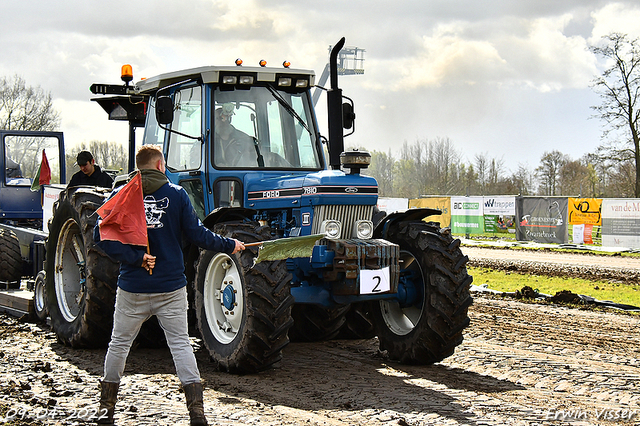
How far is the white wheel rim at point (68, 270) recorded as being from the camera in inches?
329

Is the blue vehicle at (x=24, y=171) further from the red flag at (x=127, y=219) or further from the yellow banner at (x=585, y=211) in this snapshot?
the yellow banner at (x=585, y=211)

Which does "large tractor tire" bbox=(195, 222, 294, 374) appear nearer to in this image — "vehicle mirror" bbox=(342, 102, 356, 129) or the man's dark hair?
"vehicle mirror" bbox=(342, 102, 356, 129)

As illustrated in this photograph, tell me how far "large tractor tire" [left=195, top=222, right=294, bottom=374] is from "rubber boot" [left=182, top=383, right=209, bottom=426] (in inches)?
56.4

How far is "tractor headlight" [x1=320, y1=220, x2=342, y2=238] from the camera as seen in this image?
23.1ft

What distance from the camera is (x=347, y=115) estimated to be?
818 centimetres

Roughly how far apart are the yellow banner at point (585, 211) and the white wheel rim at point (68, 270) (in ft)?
65.4

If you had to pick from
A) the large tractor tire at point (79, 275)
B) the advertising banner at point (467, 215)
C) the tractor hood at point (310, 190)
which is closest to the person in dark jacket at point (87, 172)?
the large tractor tire at point (79, 275)

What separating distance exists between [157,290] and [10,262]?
6622mm

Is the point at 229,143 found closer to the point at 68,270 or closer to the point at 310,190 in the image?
the point at 310,190

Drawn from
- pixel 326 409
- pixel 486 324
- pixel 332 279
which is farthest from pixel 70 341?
pixel 486 324

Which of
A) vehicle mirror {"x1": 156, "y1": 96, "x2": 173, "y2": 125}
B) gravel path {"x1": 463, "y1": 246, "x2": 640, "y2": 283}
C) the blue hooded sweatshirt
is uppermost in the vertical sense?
vehicle mirror {"x1": 156, "y1": 96, "x2": 173, "y2": 125}

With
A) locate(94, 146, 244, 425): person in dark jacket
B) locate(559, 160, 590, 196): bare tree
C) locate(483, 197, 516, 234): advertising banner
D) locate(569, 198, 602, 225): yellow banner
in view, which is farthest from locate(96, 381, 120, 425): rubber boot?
locate(559, 160, 590, 196): bare tree

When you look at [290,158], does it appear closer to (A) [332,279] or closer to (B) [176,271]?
(A) [332,279]

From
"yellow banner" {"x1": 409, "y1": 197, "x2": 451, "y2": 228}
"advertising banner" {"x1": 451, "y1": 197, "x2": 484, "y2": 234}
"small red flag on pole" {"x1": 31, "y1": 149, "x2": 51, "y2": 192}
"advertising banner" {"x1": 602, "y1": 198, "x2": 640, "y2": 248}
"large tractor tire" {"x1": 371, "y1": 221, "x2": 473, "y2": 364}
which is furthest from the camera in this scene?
→ "yellow banner" {"x1": 409, "y1": 197, "x2": 451, "y2": 228}
